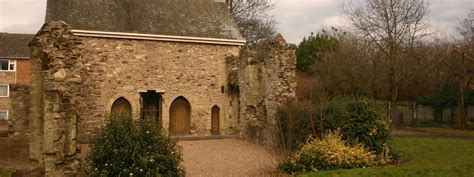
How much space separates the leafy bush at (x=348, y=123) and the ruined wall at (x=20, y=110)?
11.6 metres

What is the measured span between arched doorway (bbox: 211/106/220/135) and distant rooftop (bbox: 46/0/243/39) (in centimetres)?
390

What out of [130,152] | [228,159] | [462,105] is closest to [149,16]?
[228,159]

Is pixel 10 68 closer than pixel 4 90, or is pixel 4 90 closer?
pixel 10 68

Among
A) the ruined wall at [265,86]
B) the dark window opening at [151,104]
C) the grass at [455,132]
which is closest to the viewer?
the ruined wall at [265,86]

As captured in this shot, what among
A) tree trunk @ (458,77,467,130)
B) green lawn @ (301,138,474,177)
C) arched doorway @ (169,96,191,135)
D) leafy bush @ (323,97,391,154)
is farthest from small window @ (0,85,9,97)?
tree trunk @ (458,77,467,130)

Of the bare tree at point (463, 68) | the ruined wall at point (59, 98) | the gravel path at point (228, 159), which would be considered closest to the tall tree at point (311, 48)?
the bare tree at point (463, 68)

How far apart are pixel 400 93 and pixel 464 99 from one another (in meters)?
5.27

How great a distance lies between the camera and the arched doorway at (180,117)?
75.7 feet

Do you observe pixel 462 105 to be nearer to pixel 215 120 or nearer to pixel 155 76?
pixel 215 120

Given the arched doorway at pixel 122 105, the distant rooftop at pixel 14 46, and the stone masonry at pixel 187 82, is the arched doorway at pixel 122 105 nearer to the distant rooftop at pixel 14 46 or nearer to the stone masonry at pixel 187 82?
the stone masonry at pixel 187 82

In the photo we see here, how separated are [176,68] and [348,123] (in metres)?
11.5

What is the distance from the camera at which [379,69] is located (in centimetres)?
3022

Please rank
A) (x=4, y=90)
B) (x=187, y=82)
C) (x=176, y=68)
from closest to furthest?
(x=176, y=68) → (x=187, y=82) → (x=4, y=90)

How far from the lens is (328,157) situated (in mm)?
12039
